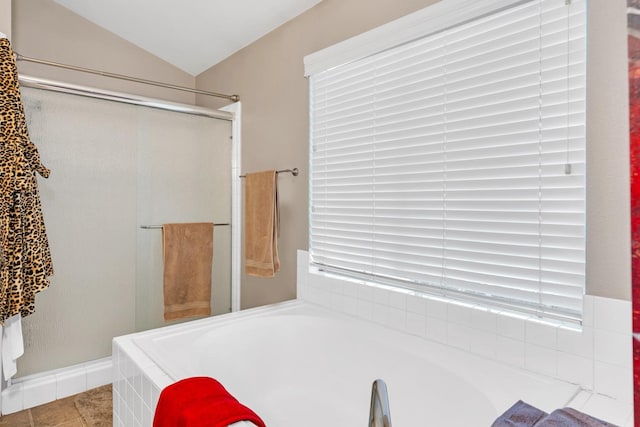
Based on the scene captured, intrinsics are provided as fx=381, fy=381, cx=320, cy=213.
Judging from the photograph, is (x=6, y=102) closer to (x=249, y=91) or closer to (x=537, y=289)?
(x=249, y=91)

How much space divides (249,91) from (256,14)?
1.73 feet

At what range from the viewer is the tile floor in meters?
2.11

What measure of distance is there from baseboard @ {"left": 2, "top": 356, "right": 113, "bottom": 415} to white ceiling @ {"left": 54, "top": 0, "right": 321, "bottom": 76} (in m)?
2.38

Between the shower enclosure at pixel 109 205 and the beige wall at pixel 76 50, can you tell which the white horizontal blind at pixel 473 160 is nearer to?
the shower enclosure at pixel 109 205

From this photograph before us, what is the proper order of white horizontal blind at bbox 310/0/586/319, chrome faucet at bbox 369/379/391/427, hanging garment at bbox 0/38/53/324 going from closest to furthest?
chrome faucet at bbox 369/379/391/427, white horizontal blind at bbox 310/0/586/319, hanging garment at bbox 0/38/53/324

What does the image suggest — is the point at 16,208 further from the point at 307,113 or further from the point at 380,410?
the point at 380,410

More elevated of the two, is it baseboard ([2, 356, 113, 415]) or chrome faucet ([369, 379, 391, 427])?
chrome faucet ([369, 379, 391, 427])

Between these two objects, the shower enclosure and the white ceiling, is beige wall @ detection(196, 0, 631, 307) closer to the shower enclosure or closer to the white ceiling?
the white ceiling

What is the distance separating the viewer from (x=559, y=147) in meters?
1.34

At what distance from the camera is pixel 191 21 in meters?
2.69

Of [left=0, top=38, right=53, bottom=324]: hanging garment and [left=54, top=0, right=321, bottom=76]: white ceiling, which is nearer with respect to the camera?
[left=0, top=38, right=53, bottom=324]: hanging garment

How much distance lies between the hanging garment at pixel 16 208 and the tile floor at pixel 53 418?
660mm

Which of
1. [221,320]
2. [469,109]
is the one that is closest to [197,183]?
[221,320]

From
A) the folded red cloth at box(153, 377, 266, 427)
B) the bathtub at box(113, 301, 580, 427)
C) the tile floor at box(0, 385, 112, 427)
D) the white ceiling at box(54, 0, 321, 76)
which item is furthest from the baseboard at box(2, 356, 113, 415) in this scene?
the white ceiling at box(54, 0, 321, 76)
